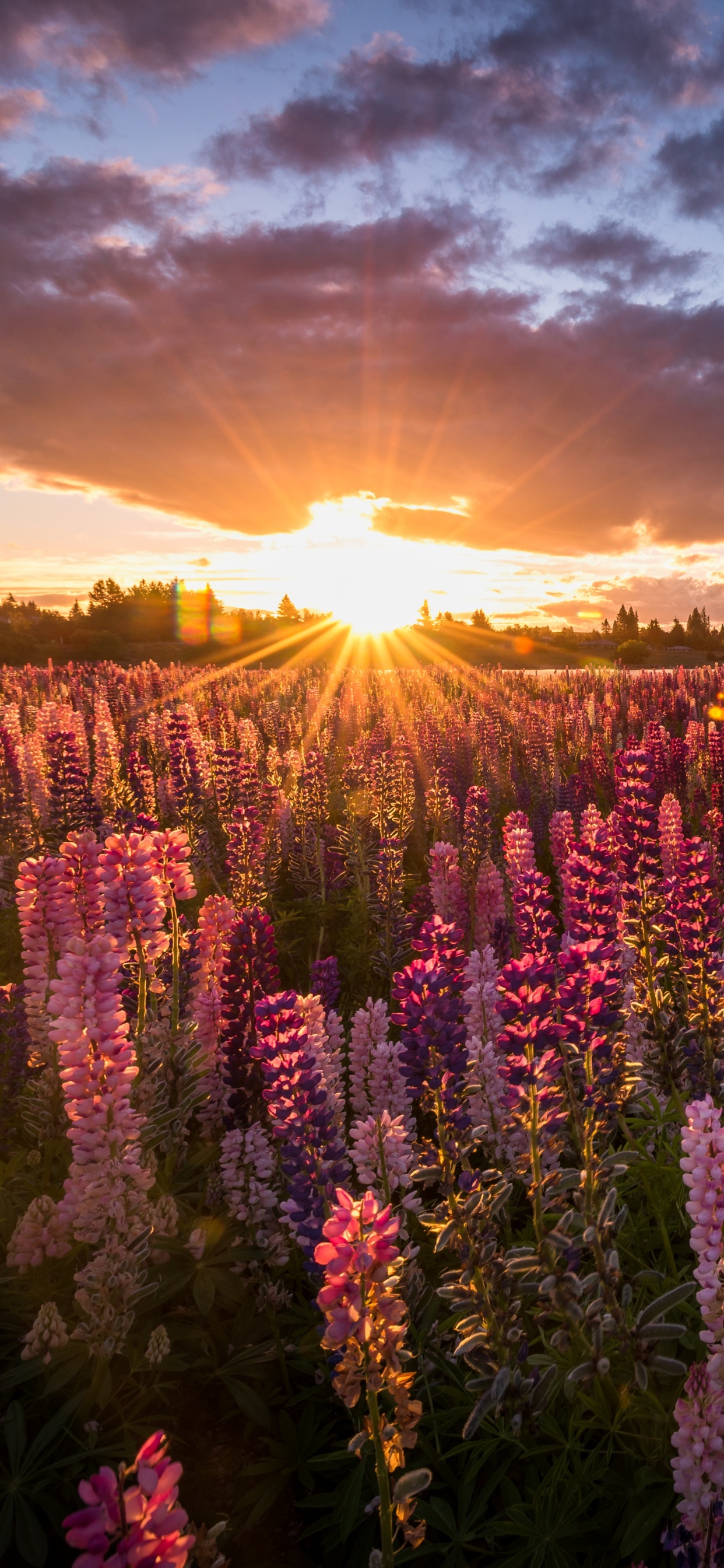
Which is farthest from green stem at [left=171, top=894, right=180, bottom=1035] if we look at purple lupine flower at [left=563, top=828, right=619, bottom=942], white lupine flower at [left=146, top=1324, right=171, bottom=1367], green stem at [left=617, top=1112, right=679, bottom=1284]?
green stem at [left=617, top=1112, right=679, bottom=1284]

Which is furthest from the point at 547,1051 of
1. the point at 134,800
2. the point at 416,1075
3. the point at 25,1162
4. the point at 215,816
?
the point at 215,816

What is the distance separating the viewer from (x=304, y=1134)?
3.11 meters

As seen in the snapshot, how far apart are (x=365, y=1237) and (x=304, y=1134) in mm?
1142

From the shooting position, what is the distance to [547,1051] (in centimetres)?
315

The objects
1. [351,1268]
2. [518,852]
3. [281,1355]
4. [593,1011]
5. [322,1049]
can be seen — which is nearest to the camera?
[351,1268]

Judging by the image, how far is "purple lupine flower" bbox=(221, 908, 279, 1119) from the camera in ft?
13.0

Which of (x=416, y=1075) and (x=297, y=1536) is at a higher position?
(x=416, y=1075)

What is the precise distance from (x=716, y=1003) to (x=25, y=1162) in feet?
13.4

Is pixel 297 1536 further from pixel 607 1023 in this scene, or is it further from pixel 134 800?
pixel 134 800

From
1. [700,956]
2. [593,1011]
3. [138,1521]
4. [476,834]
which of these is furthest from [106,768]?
[138,1521]

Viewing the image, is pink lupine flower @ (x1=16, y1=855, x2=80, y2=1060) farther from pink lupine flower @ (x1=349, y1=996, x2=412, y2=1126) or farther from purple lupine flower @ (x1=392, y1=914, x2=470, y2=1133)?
purple lupine flower @ (x1=392, y1=914, x2=470, y2=1133)

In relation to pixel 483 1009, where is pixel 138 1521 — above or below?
above

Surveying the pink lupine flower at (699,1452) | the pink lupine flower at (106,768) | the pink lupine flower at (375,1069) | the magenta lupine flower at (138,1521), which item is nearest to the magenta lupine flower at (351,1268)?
the magenta lupine flower at (138,1521)

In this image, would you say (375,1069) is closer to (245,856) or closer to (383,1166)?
(383,1166)
